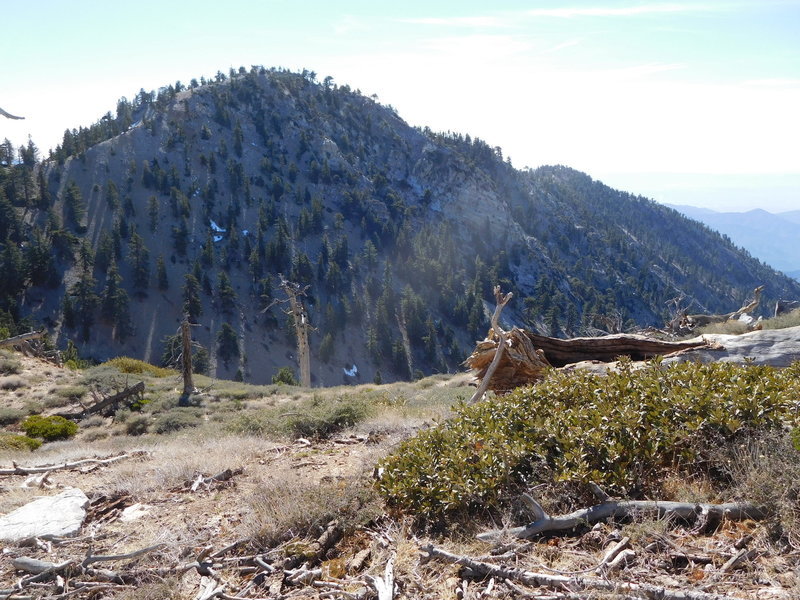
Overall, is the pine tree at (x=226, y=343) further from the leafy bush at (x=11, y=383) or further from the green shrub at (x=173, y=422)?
the green shrub at (x=173, y=422)

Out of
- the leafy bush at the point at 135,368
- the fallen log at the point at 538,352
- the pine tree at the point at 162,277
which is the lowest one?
the leafy bush at the point at 135,368

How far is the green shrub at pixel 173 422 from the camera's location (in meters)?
20.2

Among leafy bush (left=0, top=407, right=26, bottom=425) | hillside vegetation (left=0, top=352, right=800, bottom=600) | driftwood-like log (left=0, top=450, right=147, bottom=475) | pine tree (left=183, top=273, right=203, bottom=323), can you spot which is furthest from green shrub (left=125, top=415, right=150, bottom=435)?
pine tree (left=183, top=273, right=203, bottom=323)

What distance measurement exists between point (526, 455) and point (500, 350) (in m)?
6.27

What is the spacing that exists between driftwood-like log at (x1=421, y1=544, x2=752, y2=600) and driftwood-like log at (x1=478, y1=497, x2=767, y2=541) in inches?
13.6

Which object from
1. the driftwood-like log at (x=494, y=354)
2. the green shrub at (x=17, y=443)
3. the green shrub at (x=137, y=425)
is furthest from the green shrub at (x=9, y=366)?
the driftwood-like log at (x=494, y=354)

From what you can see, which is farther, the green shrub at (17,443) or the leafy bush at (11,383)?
the leafy bush at (11,383)

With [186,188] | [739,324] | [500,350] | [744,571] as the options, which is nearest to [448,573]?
[744,571]

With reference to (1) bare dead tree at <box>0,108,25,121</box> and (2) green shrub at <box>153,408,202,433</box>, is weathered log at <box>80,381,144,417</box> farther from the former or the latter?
(1) bare dead tree at <box>0,108,25,121</box>

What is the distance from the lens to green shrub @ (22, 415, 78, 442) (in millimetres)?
18891

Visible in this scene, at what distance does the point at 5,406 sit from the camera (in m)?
22.9

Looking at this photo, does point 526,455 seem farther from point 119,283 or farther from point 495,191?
point 495,191

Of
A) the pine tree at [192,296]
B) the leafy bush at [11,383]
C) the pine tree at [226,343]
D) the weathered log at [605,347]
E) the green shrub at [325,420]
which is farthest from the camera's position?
the pine tree at [192,296]

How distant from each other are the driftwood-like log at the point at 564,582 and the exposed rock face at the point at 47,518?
4.25 m
